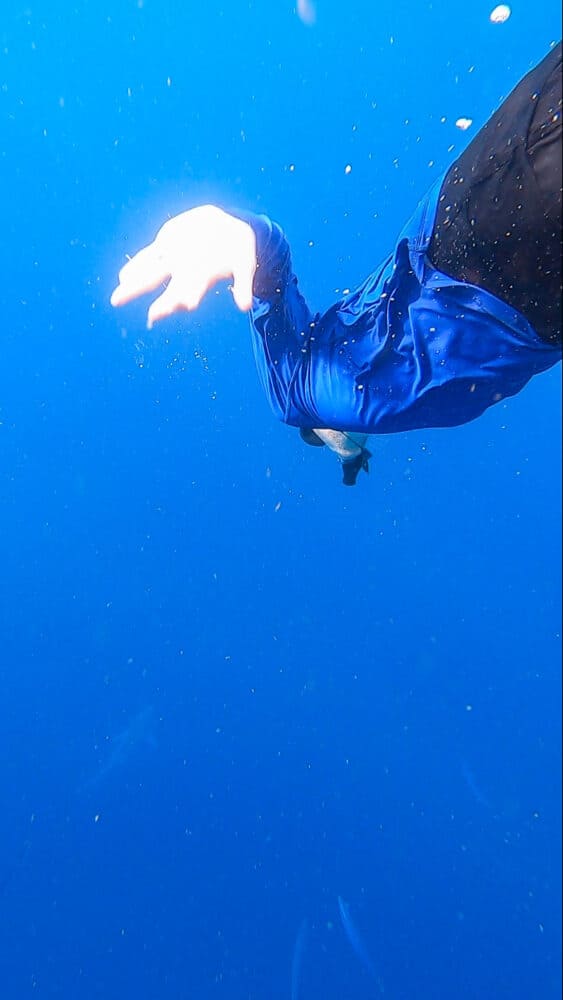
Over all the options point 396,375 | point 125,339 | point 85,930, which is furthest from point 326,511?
point 396,375

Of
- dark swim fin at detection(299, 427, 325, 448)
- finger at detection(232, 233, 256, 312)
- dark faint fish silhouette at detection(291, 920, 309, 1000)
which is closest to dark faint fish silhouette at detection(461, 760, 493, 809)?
dark faint fish silhouette at detection(291, 920, 309, 1000)

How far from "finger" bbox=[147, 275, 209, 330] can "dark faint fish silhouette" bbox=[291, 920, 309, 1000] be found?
764cm

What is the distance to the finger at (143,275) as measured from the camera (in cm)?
184

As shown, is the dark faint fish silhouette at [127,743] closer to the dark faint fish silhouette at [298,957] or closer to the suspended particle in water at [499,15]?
the dark faint fish silhouette at [298,957]

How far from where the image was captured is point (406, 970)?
25.7 feet

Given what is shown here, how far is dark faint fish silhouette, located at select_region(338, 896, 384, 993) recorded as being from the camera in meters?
7.65

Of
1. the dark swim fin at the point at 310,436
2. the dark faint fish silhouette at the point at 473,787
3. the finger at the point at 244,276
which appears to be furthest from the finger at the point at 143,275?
the dark faint fish silhouette at the point at 473,787

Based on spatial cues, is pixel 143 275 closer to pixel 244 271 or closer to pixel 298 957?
pixel 244 271

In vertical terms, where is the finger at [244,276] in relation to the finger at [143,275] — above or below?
below

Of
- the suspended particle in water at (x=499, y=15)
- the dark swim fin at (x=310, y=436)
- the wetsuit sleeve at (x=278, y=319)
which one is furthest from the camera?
the suspended particle in water at (x=499, y=15)

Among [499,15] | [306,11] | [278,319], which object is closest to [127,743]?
[278,319]

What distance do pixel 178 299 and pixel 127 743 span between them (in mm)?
6660

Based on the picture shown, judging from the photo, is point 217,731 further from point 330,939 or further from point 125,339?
point 125,339

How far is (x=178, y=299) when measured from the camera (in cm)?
179
